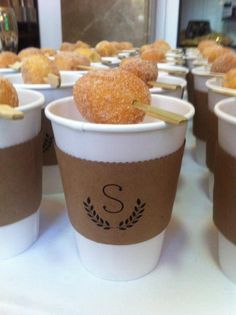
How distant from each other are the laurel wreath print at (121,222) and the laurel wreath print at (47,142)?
0.57 feet

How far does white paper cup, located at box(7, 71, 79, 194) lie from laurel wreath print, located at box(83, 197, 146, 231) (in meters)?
0.19

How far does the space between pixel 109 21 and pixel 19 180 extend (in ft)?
4.77

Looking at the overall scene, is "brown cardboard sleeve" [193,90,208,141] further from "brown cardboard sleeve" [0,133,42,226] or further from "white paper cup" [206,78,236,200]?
"brown cardboard sleeve" [0,133,42,226]

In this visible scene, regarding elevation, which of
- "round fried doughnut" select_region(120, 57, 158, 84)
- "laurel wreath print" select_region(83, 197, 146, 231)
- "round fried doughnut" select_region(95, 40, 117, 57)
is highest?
"round fried doughnut" select_region(120, 57, 158, 84)

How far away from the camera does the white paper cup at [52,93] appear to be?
0.44m

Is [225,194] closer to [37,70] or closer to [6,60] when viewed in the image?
[37,70]

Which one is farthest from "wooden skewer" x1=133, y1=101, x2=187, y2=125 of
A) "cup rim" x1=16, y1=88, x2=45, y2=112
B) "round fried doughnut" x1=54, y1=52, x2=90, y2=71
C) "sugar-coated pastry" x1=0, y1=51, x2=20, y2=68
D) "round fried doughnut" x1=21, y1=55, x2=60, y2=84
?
"sugar-coated pastry" x1=0, y1=51, x2=20, y2=68

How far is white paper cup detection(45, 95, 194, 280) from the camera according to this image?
275 mm

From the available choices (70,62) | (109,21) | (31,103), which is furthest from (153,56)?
(109,21)

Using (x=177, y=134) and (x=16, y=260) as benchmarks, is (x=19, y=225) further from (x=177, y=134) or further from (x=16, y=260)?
(x=177, y=134)

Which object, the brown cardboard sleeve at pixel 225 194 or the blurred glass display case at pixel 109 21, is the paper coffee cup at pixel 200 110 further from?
the blurred glass display case at pixel 109 21

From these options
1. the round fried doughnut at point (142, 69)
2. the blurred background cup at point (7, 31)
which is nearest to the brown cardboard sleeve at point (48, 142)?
the round fried doughnut at point (142, 69)

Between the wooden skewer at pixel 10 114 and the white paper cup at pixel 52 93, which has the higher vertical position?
the wooden skewer at pixel 10 114

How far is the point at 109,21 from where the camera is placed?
1.64m
